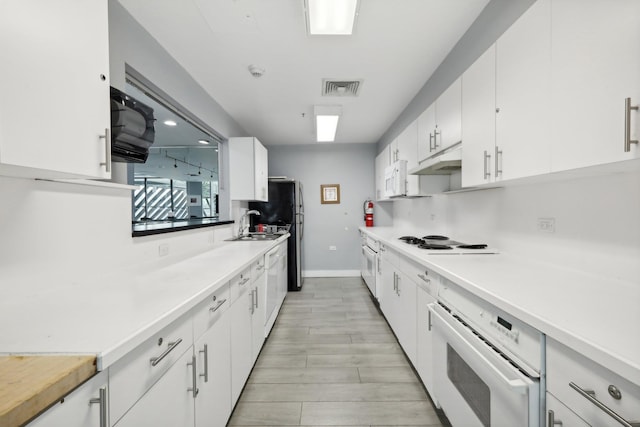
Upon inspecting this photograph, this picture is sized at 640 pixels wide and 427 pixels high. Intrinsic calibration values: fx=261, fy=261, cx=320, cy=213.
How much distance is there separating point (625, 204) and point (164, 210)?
1046 centimetres

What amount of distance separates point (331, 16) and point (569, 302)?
1.85 m

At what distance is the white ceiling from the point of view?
1.70 meters

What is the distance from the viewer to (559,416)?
2.41 feet

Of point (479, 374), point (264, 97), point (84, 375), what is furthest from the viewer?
point (264, 97)

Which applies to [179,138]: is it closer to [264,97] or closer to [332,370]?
[264,97]

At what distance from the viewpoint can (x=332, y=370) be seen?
2072mm

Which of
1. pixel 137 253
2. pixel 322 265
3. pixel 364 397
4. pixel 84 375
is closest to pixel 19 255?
pixel 137 253

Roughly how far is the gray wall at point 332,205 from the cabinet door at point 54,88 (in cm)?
407

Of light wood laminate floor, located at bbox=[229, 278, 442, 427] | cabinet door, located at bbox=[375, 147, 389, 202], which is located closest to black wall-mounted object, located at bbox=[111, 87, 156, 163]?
light wood laminate floor, located at bbox=[229, 278, 442, 427]

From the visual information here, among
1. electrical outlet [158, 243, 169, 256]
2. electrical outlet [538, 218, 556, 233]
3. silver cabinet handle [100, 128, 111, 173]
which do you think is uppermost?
silver cabinet handle [100, 128, 111, 173]

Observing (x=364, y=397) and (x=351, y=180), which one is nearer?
(x=364, y=397)

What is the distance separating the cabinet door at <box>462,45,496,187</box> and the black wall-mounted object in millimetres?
1940

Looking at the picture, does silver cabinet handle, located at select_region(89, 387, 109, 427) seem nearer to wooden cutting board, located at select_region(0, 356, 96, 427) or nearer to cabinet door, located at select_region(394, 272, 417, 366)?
wooden cutting board, located at select_region(0, 356, 96, 427)

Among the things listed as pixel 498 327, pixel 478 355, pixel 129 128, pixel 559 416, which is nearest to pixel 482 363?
pixel 478 355
